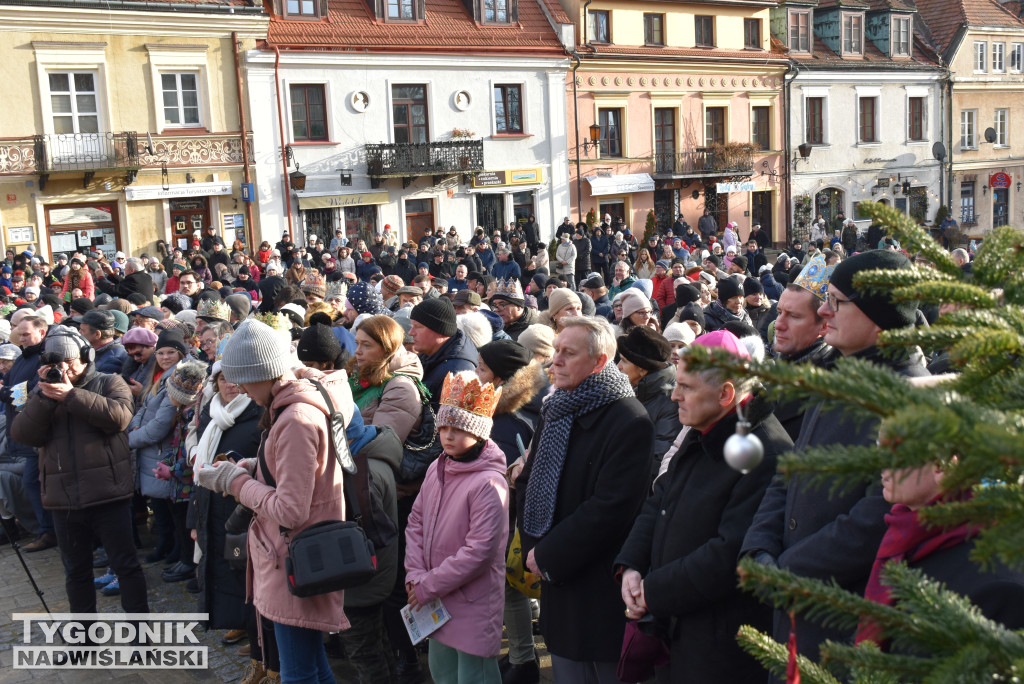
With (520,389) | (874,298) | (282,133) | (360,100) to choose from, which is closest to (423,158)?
(360,100)

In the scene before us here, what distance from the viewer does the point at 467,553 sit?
4105 mm

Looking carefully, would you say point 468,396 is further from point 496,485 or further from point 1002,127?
point 1002,127

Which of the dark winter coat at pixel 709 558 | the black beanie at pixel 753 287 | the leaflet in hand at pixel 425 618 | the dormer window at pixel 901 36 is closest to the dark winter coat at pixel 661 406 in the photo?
the dark winter coat at pixel 709 558

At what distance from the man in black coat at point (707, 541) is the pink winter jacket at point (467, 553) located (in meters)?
0.92

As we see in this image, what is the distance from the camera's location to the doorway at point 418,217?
26.5 metres

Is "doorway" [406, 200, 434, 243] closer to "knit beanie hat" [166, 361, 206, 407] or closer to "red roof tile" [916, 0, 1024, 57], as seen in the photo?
"knit beanie hat" [166, 361, 206, 407]

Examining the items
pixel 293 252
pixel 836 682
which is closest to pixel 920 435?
pixel 836 682

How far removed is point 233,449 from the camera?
4.64 meters

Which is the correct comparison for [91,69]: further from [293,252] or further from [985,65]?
[985,65]

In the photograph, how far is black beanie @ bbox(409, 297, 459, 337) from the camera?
18.7 ft

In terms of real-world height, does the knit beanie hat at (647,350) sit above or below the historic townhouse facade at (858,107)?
below

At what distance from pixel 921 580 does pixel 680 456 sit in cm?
215

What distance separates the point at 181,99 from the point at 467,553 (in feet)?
70.9

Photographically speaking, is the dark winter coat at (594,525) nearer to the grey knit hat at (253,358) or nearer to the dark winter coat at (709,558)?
the dark winter coat at (709,558)
